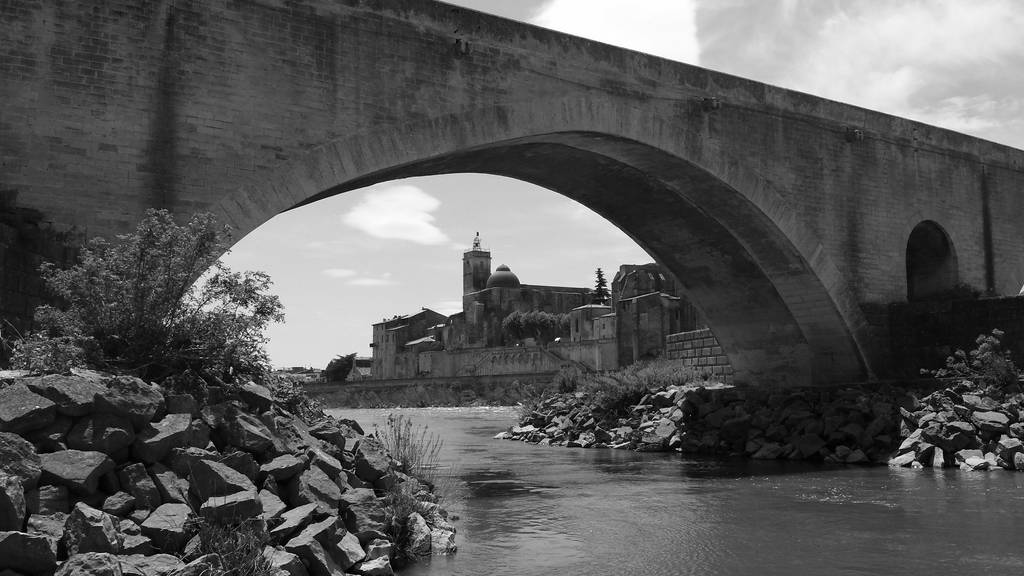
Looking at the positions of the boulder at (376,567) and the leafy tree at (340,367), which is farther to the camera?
the leafy tree at (340,367)

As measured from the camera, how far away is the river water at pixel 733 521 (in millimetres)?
8133

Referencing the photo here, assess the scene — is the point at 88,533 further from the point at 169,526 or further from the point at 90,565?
the point at 169,526

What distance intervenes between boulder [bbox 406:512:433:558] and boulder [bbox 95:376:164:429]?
2.48 meters

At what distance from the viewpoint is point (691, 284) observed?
22031 millimetres

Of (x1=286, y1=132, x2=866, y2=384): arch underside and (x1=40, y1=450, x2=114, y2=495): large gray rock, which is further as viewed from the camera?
(x1=286, y1=132, x2=866, y2=384): arch underside

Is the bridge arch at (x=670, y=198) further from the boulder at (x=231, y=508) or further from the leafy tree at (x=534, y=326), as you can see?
the leafy tree at (x=534, y=326)

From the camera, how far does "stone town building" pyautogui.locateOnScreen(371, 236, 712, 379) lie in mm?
55000

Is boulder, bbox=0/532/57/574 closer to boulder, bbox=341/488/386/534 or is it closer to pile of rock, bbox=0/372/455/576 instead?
pile of rock, bbox=0/372/455/576

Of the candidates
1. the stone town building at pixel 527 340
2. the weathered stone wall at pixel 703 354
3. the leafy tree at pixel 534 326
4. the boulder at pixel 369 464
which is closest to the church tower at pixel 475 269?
the stone town building at pixel 527 340

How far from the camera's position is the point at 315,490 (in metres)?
7.22

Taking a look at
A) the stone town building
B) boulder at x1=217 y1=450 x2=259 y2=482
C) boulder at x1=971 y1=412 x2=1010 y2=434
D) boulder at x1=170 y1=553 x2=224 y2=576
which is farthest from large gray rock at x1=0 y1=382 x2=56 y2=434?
the stone town building

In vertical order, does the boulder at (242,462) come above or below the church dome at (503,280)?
below

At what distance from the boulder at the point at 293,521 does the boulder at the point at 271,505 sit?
0.17 ft

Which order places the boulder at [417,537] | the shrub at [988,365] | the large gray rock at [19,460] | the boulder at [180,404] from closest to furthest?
the large gray rock at [19,460], the boulder at [180,404], the boulder at [417,537], the shrub at [988,365]
